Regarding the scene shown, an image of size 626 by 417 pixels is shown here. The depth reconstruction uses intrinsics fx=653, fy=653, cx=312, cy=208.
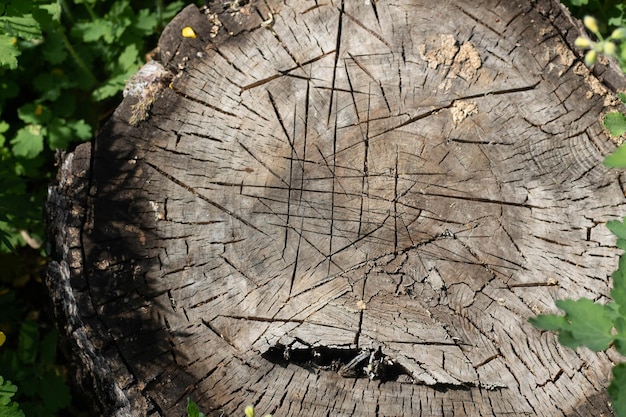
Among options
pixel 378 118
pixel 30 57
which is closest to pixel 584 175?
pixel 378 118

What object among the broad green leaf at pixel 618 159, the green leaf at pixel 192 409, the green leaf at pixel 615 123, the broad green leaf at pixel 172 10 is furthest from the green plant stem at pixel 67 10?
the broad green leaf at pixel 618 159

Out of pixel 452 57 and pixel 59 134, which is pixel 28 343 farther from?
pixel 452 57

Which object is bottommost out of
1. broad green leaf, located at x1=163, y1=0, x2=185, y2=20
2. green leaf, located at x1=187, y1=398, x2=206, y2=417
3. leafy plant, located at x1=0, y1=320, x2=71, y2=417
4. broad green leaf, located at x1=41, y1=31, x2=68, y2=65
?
green leaf, located at x1=187, y1=398, x2=206, y2=417

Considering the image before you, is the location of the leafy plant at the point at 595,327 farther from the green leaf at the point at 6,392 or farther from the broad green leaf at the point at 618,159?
the green leaf at the point at 6,392

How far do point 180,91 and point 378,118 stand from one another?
32.6 inches

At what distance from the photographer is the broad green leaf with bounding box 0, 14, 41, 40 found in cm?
304

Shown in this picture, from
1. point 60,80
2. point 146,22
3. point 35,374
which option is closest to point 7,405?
point 35,374

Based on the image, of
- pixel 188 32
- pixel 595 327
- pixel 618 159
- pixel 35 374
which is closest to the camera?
pixel 595 327

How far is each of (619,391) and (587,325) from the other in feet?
0.71

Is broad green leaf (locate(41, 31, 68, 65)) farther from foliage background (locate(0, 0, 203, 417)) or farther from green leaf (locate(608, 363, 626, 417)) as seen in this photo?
green leaf (locate(608, 363, 626, 417))

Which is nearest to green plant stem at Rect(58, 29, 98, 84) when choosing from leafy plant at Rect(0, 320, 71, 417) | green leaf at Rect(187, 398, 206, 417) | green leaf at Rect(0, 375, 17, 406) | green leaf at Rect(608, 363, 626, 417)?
leafy plant at Rect(0, 320, 71, 417)

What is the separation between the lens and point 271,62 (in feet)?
8.98

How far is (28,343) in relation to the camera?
342 centimetres

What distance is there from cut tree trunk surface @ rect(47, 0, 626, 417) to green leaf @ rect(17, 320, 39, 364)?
2.61 feet
